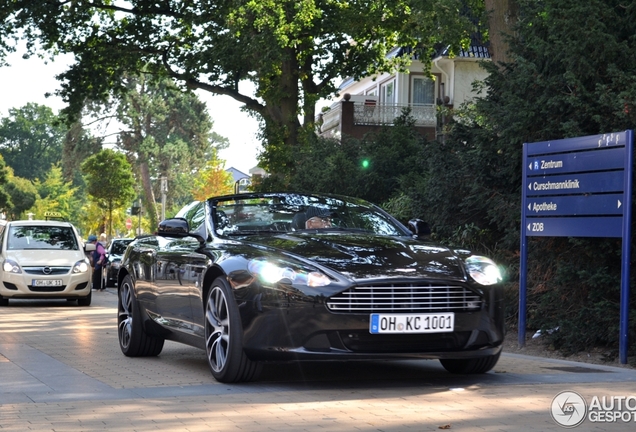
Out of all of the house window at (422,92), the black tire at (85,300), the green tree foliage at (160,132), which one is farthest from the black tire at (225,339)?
the green tree foliage at (160,132)

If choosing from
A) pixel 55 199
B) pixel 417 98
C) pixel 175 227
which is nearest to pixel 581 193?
pixel 175 227

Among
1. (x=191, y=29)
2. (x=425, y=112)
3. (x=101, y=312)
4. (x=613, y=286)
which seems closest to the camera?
(x=613, y=286)

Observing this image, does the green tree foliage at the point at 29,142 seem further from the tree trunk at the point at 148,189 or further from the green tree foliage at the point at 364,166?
the green tree foliage at the point at 364,166

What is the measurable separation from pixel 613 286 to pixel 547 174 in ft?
4.39

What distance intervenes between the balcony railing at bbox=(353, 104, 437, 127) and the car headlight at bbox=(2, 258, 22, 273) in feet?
80.7

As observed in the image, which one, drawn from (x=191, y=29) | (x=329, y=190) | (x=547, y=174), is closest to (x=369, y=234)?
(x=547, y=174)

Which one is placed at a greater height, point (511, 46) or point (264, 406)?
point (511, 46)

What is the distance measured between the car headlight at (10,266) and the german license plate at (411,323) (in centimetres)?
1559

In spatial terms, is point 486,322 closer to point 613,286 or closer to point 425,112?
point 613,286

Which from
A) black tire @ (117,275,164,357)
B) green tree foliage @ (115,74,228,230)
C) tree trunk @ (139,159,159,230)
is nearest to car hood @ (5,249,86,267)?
black tire @ (117,275,164,357)

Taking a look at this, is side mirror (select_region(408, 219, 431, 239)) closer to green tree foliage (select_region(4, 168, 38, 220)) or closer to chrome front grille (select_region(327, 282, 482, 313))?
chrome front grille (select_region(327, 282, 482, 313))

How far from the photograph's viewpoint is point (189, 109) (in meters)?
94.6

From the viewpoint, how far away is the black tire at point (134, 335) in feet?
35.7

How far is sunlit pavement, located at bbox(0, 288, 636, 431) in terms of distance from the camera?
654 cm
